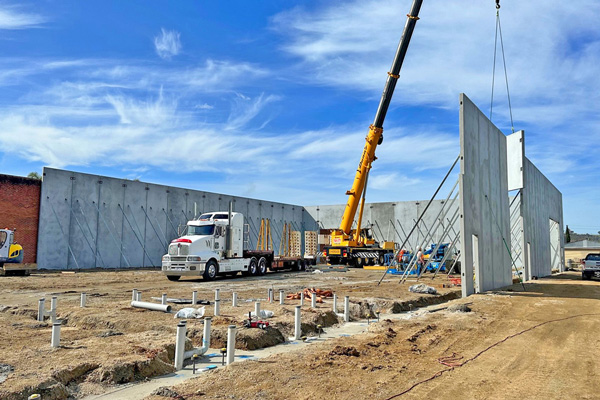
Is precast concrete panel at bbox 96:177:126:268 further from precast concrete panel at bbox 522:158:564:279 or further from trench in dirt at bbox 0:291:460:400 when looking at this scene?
precast concrete panel at bbox 522:158:564:279

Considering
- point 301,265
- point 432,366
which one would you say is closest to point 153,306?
point 432,366

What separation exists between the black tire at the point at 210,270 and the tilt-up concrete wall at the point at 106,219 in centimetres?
328

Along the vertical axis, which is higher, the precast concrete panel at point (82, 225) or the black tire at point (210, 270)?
the precast concrete panel at point (82, 225)

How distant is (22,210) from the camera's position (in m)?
28.1

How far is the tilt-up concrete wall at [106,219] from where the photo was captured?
1144 inches

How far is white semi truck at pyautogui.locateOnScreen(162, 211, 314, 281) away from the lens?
68.7 ft

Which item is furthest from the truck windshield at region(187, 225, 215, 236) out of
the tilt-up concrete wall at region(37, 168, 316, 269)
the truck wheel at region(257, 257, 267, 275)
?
the truck wheel at region(257, 257, 267, 275)

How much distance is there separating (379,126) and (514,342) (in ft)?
74.7

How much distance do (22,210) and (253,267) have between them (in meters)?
15.1

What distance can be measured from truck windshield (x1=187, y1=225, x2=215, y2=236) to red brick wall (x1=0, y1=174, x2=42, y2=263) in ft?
42.0

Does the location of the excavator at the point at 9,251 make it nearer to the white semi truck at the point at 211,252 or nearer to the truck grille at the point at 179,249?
the truck grille at the point at 179,249

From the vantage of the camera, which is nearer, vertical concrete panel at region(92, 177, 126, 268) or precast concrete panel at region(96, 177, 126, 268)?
precast concrete panel at region(96, 177, 126, 268)

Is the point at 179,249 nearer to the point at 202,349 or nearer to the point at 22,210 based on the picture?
the point at 22,210

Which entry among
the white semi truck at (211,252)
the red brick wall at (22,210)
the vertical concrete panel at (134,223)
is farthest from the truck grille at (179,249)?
the vertical concrete panel at (134,223)
